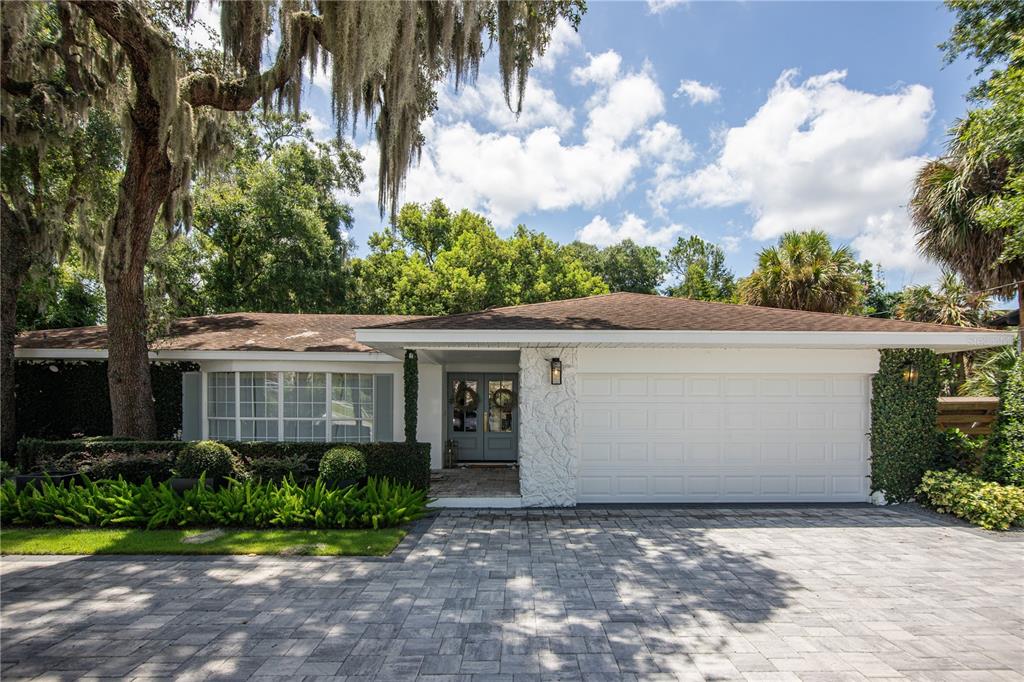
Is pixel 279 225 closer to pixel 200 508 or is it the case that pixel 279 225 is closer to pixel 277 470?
pixel 277 470

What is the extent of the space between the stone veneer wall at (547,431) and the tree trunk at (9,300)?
9.48 m

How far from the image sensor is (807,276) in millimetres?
15672

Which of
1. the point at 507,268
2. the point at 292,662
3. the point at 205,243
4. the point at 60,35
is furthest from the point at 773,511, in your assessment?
the point at 205,243

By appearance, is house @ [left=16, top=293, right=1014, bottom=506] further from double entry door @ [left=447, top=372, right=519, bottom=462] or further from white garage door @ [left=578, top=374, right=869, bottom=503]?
double entry door @ [left=447, top=372, right=519, bottom=462]

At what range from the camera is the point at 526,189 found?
70.1 ft

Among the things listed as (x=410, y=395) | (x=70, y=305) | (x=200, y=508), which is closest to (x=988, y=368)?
(x=410, y=395)

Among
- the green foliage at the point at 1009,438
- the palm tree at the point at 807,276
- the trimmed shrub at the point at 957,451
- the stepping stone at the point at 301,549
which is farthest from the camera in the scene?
the palm tree at the point at 807,276

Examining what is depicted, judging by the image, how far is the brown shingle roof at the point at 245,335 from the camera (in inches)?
402

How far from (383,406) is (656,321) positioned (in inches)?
227

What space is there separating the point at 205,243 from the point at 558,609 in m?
20.0

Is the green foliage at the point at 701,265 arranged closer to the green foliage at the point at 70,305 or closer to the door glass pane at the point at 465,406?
the door glass pane at the point at 465,406

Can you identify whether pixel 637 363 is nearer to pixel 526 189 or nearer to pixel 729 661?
pixel 729 661

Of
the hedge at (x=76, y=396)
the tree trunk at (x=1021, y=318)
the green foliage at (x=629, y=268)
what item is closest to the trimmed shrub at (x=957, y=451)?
the tree trunk at (x=1021, y=318)

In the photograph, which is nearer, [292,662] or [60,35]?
[292,662]
